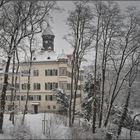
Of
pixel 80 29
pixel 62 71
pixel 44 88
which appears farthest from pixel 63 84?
pixel 80 29

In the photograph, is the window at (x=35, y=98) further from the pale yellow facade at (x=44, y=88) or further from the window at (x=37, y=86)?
the window at (x=37, y=86)

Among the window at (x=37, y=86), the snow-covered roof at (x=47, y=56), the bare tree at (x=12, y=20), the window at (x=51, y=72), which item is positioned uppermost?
the bare tree at (x=12, y=20)

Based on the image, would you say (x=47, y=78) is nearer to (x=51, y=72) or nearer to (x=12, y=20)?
(x=51, y=72)

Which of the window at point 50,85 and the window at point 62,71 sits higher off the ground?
the window at point 62,71

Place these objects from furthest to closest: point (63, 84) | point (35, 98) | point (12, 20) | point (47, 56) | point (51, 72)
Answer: point (47, 56), point (35, 98), point (51, 72), point (63, 84), point (12, 20)

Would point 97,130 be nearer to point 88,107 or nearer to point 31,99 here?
point 88,107

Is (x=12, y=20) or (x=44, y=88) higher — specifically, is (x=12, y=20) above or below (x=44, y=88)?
above

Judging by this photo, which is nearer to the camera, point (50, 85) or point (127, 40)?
point (127, 40)

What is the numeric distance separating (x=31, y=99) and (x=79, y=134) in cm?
3234

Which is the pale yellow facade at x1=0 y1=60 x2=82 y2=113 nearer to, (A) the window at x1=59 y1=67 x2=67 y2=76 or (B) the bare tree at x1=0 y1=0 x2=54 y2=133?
(A) the window at x1=59 y1=67 x2=67 y2=76

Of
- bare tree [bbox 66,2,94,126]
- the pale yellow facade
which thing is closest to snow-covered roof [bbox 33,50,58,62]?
the pale yellow facade

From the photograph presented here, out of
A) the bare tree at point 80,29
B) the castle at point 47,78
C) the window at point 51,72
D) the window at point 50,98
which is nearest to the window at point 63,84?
the castle at point 47,78

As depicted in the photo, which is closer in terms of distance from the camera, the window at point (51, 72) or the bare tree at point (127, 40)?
the bare tree at point (127, 40)

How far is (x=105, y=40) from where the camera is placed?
90.9ft
